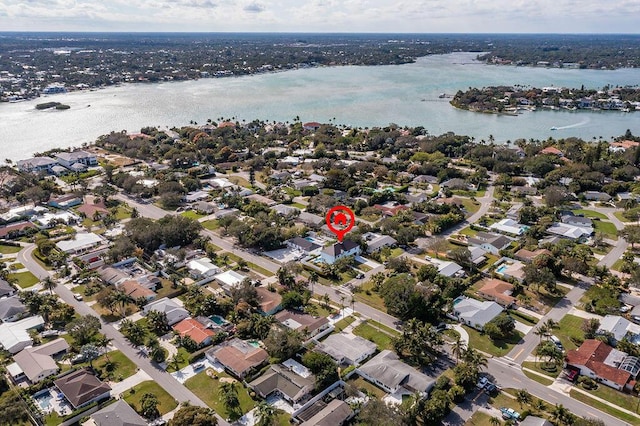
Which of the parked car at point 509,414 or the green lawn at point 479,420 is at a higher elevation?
the parked car at point 509,414

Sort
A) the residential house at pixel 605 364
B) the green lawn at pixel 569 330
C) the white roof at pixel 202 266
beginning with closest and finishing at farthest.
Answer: the residential house at pixel 605 364, the green lawn at pixel 569 330, the white roof at pixel 202 266

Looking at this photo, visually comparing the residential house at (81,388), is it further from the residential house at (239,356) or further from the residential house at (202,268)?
the residential house at (202,268)

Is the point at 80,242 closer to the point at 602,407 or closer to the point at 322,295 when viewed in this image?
the point at 322,295

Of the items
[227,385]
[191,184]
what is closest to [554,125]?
[191,184]

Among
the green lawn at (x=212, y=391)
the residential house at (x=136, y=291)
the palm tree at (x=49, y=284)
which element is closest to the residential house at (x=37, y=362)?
the residential house at (x=136, y=291)

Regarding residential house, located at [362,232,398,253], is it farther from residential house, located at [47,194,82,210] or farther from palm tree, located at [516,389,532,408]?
residential house, located at [47,194,82,210]

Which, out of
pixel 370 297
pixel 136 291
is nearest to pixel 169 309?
pixel 136 291
